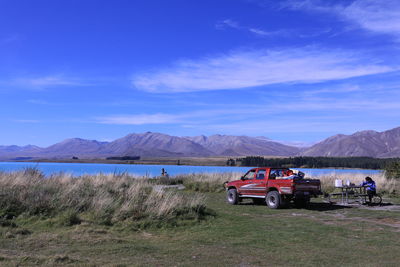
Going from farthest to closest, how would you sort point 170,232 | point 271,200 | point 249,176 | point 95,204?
1. point 249,176
2. point 271,200
3. point 95,204
4. point 170,232

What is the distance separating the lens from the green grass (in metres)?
8.12

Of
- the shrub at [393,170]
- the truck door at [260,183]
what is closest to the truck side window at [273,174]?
the truck door at [260,183]

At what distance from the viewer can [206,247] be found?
9.52 metres

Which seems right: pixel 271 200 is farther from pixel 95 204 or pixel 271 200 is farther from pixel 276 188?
pixel 95 204

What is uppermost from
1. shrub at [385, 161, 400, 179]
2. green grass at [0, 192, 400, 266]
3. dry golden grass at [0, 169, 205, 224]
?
shrub at [385, 161, 400, 179]

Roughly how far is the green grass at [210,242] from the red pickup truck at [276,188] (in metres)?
3.05

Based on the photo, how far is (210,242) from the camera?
10.1 meters

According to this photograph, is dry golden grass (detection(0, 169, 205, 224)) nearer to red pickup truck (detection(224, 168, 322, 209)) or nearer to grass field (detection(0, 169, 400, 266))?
grass field (detection(0, 169, 400, 266))

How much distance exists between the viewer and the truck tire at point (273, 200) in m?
17.2

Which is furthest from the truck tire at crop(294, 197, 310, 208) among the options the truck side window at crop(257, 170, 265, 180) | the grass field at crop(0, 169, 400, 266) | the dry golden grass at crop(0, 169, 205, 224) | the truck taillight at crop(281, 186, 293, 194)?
the dry golden grass at crop(0, 169, 205, 224)

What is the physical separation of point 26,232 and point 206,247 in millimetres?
4640

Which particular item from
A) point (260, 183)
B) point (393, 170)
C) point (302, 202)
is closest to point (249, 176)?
point (260, 183)

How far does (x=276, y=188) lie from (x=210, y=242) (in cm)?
797

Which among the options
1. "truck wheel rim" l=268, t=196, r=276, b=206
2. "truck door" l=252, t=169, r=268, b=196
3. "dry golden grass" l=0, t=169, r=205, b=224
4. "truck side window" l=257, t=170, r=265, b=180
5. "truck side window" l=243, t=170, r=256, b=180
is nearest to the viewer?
"dry golden grass" l=0, t=169, r=205, b=224
